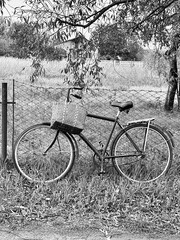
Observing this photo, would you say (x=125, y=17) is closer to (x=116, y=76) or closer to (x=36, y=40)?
(x=36, y=40)

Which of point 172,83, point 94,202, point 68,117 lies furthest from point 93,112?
point 94,202

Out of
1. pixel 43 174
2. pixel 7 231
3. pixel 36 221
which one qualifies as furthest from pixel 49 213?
pixel 43 174

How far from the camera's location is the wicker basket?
12.1 ft

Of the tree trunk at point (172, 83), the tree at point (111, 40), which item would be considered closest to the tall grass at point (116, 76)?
the tree trunk at point (172, 83)

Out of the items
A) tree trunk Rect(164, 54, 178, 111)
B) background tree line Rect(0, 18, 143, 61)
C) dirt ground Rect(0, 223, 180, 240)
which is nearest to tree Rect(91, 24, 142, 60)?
background tree line Rect(0, 18, 143, 61)

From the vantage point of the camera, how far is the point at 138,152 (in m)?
4.04

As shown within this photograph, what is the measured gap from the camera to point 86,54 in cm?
487

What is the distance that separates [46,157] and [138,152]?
43.7 inches

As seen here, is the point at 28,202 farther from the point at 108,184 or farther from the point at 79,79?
the point at 79,79

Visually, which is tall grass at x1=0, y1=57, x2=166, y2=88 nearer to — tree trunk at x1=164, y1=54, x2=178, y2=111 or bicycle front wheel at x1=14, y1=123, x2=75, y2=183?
tree trunk at x1=164, y1=54, x2=178, y2=111

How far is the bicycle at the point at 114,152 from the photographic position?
12.7 ft

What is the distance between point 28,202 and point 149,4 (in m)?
4.18

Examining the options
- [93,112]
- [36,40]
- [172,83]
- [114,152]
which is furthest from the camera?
[172,83]

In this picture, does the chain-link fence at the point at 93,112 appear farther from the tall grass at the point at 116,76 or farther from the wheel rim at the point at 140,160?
the tall grass at the point at 116,76
